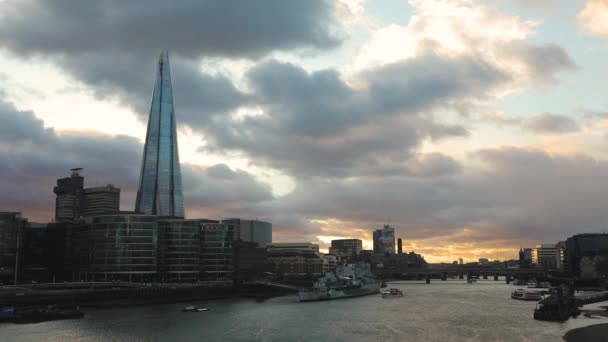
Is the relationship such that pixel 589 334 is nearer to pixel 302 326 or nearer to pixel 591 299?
pixel 302 326

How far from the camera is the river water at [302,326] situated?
9281cm

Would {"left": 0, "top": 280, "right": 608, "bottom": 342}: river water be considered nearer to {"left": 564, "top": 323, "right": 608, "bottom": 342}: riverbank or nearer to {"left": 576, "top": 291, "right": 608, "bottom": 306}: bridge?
{"left": 564, "top": 323, "right": 608, "bottom": 342}: riverbank

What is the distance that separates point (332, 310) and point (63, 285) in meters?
98.0

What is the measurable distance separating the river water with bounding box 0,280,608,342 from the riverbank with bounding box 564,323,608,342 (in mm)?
2604

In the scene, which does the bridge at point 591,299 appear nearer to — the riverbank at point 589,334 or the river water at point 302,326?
the river water at point 302,326

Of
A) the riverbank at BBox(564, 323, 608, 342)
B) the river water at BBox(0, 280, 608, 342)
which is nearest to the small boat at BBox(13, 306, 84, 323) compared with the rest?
the river water at BBox(0, 280, 608, 342)

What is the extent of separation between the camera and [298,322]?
115 m

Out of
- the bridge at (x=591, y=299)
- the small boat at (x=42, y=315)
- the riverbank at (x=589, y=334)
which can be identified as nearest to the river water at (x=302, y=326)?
the riverbank at (x=589, y=334)

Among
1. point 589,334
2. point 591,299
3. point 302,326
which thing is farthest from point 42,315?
point 591,299

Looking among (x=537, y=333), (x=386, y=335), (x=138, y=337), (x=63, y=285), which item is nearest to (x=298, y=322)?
(x=386, y=335)

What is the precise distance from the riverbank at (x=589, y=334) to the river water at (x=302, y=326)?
2.60 metres

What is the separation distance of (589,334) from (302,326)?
163ft

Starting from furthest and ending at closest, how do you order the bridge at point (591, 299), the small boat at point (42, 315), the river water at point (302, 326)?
the bridge at point (591, 299) → the small boat at point (42, 315) → the river water at point (302, 326)

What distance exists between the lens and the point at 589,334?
286 feet
